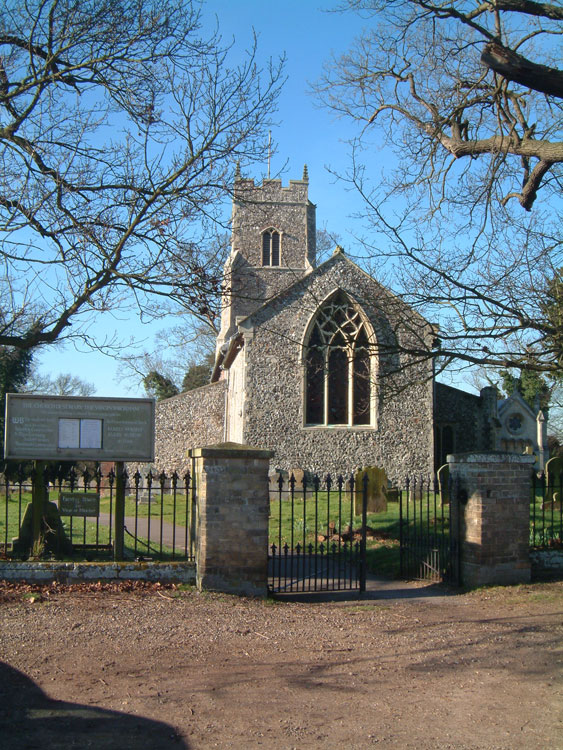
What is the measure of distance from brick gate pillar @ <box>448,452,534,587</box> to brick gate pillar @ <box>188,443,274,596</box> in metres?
2.73

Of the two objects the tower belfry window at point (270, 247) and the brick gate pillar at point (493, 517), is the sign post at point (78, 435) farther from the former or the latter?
the tower belfry window at point (270, 247)

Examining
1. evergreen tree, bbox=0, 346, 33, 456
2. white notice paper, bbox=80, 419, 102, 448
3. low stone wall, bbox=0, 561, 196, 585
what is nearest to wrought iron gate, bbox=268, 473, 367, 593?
low stone wall, bbox=0, 561, 196, 585

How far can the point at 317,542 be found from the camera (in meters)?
10.5

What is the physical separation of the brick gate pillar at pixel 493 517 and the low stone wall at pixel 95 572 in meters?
3.52

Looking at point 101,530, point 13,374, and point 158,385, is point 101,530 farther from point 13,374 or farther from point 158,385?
point 158,385

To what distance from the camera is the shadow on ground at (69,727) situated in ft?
14.0

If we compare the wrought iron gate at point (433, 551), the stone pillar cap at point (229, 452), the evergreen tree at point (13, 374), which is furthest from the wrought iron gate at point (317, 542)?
the evergreen tree at point (13, 374)

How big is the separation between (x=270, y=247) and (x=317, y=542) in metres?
38.9

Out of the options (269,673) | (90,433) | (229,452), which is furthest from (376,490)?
(269,673)

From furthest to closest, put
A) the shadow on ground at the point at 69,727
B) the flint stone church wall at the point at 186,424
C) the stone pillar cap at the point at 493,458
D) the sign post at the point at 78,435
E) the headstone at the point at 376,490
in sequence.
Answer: the flint stone church wall at the point at 186,424 < the headstone at the point at 376,490 < the stone pillar cap at the point at 493,458 < the sign post at the point at 78,435 < the shadow on ground at the point at 69,727

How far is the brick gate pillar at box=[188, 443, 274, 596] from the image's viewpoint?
8.04 meters

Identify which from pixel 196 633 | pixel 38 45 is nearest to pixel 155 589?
pixel 196 633

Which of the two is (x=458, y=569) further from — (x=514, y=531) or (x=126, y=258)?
(x=126, y=258)

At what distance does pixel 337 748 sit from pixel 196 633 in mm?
2523
